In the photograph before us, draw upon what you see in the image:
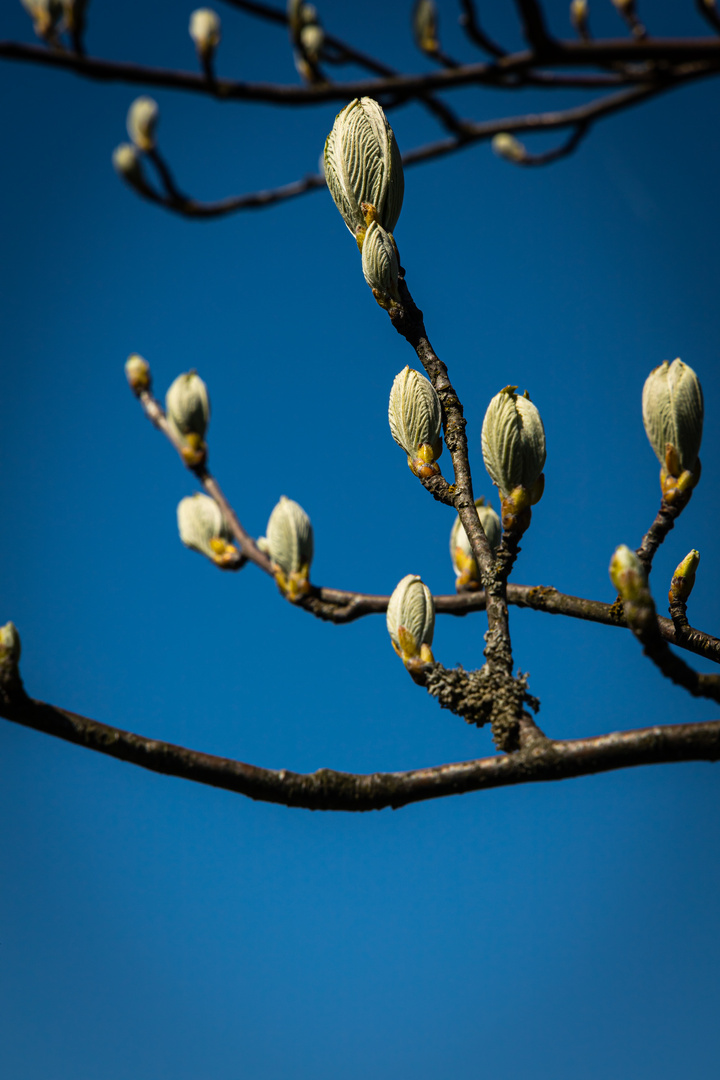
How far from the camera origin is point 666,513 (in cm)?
86

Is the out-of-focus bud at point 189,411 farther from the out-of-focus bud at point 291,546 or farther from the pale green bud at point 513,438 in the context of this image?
the pale green bud at point 513,438

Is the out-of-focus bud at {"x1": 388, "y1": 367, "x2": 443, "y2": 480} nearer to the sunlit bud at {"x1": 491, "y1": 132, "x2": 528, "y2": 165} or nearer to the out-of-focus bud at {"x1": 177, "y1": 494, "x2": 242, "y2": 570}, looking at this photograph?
the out-of-focus bud at {"x1": 177, "y1": 494, "x2": 242, "y2": 570}

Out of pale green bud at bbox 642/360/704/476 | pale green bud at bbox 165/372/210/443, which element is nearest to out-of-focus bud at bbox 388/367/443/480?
pale green bud at bbox 642/360/704/476

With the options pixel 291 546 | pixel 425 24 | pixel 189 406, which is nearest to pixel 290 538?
pixel 291 546

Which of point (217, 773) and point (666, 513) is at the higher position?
point (666, 513)

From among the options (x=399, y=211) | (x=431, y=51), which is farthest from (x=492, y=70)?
(x=431, y=51)

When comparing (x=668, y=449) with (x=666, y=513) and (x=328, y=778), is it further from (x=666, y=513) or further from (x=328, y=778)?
(x=328, y=778)

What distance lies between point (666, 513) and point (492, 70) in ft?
1.58

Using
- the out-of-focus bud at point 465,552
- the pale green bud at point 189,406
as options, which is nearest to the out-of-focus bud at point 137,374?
the pale green bud at point 189,406

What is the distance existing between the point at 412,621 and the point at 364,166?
1.72ft

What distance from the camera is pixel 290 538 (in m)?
1.21

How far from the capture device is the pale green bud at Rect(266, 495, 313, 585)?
3.92ft

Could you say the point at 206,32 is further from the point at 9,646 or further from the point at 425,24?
the point at 9,646

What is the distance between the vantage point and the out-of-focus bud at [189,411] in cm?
149
